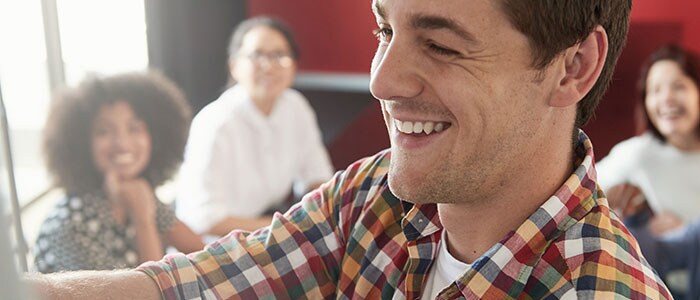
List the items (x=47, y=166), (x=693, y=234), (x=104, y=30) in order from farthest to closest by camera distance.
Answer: (x=104, y=30)
(x=693, y=234)
(x=47, y=166)

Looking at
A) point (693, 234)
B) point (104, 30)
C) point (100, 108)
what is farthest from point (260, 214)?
point (693, 234)

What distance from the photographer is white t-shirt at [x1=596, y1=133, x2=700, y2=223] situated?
9.55ft

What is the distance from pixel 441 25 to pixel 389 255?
1.10 ft

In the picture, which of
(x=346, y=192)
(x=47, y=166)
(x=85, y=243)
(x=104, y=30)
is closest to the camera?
(x=346, y=192)

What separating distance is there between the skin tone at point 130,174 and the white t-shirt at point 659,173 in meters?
1.53

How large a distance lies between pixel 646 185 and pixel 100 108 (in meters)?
1.86

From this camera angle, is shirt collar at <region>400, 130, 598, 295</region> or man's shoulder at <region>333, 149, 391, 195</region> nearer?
shirt collar at <region>400, 130, 598, 295</region>

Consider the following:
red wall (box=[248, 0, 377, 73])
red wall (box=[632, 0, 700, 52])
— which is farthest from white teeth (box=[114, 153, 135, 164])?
red wall (box=[632, 0, 700, 52])

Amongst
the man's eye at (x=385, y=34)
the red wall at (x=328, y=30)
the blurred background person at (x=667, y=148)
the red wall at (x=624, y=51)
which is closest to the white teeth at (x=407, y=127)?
the man's eye at (x=385, y=34)

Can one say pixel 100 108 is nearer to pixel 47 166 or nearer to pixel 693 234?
pixel 47 166

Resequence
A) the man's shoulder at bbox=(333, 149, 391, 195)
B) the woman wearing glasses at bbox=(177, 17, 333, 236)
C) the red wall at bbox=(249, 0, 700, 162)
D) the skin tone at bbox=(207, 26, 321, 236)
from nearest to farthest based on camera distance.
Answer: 1. the man's shoulder at bbox=(333, 149, 391, 195)
2. the woman wearing glasses at bbox=(177, 17, 333, 236)
3. the skin tone at bbox=(207, 26, 321, 236)
4. the red wall at bbox=(249, 0, 700, 162)

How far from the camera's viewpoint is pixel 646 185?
298cm

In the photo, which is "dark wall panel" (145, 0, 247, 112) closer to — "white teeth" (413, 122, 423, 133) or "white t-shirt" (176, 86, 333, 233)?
"white t-shirt" (176, 86, 333, 233)

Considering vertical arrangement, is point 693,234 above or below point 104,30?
below
